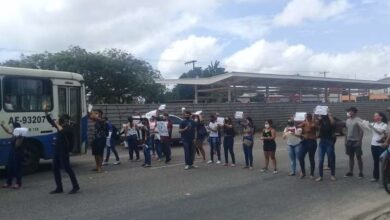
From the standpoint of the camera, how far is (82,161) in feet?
57.4

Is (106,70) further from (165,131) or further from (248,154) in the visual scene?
(248,154)

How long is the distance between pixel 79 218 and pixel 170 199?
215cm

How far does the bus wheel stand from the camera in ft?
45.3

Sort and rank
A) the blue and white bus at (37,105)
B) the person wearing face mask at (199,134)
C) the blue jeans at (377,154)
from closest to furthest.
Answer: the blue jeans at (377,154) < the blue and white bus at (37,105) < the person wearing face mask at (199,134)

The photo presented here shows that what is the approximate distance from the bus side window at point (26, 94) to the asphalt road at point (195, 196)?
190 centimetres

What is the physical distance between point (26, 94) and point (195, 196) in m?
6.29

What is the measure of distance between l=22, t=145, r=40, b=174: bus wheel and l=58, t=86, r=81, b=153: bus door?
56.2 inches

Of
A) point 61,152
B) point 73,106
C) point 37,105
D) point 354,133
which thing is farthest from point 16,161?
point 354,133

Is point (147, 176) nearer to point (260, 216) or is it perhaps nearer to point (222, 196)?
point (222, 196)

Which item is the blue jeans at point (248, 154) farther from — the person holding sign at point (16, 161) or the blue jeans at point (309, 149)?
the person holding sign at point (16, 161)

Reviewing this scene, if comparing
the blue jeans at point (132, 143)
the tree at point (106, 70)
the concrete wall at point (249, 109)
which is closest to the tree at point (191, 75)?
the tree at point (106, 70)

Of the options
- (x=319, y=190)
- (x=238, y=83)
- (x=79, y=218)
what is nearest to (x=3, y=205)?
(x=79, y=218)

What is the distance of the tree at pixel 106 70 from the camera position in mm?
40000

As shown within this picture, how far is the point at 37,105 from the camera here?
14.0m
